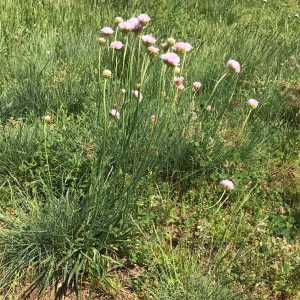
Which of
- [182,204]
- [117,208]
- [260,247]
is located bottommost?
[182,204]

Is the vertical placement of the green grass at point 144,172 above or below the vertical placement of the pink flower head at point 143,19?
below

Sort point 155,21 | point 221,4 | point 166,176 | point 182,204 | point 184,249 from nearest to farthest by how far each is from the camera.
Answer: point 184,249 → point 182,204 → point 166,176 → point 155,21 → point 221,4

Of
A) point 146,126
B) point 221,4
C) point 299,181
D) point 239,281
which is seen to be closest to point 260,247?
point 239,281

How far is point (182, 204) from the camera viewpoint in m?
2.00

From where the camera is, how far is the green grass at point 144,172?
156cm

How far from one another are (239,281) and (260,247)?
185 mm

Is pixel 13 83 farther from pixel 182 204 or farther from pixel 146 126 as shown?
pixel 182 204

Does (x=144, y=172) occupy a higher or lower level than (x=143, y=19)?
lower

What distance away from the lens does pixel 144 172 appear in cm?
164

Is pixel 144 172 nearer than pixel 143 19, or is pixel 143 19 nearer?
pixel 143 19

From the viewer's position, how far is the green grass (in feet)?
5.12

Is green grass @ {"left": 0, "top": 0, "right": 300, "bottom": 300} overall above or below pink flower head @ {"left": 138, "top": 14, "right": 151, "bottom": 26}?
below

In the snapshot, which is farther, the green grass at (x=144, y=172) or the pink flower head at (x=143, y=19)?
the green grass at (x=144, y=172)

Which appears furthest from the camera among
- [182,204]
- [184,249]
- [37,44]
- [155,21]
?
[155,21]
